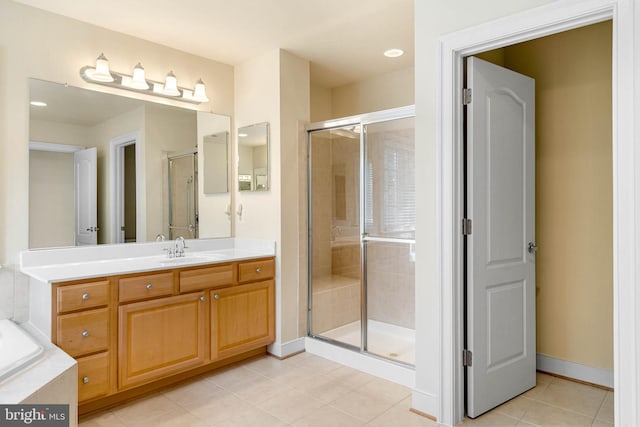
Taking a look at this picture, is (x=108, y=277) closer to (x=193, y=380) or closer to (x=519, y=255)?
(x=193, y=380)

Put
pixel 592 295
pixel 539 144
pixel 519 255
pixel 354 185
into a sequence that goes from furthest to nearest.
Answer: pixel 354 185
pixel 539 144
pixel 592 295
pixel 519 255

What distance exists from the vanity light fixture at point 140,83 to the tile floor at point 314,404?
7.15 ft

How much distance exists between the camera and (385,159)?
10.2 ft

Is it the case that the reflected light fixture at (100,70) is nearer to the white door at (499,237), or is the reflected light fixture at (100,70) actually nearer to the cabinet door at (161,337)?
the cabinet door at (161,337)

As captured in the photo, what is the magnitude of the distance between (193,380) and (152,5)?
2.53 metres

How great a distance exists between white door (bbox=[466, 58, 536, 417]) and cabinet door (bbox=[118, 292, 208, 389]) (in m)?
1.76

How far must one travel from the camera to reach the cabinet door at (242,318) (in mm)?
2939

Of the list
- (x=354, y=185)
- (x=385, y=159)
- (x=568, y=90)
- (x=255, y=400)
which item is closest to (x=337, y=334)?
(x=255, y=400)

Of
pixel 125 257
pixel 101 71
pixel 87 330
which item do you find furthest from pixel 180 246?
pixel 101 71

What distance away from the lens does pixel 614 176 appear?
1705mm

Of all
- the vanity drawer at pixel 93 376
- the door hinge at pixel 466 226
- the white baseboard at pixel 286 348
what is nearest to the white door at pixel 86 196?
the vanity drawer at pixel 93 376

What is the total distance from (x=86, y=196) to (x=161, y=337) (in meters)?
1.12

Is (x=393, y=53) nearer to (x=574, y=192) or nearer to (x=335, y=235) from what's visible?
(x=335, y=235)

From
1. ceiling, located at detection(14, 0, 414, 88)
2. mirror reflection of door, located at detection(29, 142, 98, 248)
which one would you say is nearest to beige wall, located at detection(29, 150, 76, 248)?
mirror reflection of door, located at detection(29, 142, 98, 248)
